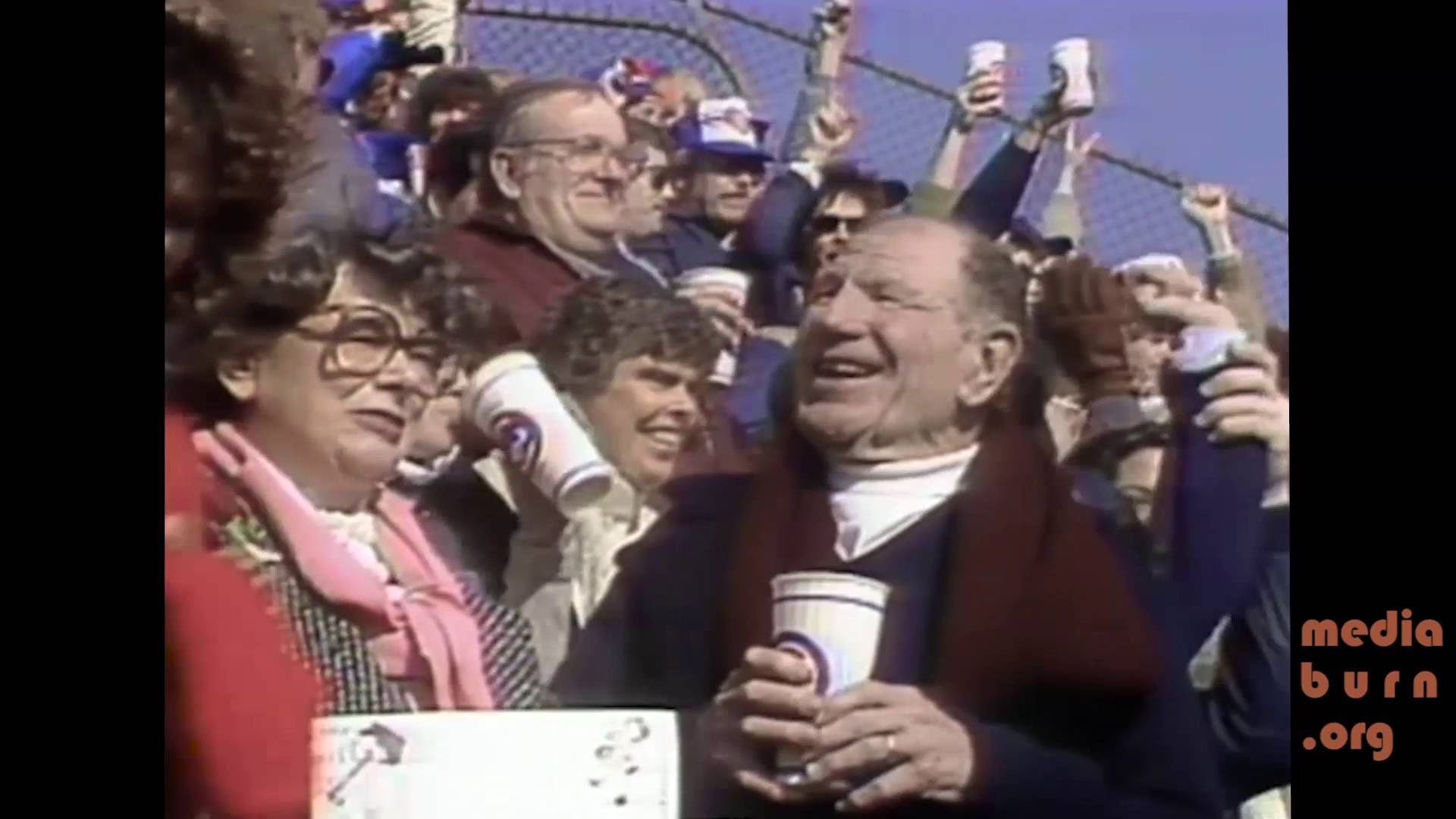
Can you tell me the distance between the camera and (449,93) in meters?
2.53

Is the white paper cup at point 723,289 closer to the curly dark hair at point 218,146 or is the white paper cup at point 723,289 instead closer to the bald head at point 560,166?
the bald head at point 560,166

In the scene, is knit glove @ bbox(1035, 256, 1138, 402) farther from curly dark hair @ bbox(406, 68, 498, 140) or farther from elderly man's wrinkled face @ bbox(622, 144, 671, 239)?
curly dark hair @ bbox(406, 68, 498, 140)

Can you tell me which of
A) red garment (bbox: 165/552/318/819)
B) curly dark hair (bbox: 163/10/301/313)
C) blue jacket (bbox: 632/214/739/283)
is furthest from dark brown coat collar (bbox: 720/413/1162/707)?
curly dark hair (bbox: 163/10/301/313)

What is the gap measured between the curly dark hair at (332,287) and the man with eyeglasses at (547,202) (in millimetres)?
29

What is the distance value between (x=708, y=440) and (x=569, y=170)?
0.34 meters

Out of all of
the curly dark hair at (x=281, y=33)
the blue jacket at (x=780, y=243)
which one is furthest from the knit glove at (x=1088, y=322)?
the curly dark hair at (x=281, y=33)

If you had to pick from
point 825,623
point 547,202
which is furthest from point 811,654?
point 547,202

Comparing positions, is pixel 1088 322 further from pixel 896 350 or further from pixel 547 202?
pixel 547 202

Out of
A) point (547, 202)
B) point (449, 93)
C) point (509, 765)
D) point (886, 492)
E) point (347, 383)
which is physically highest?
point (449, 93)

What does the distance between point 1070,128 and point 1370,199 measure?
337mm

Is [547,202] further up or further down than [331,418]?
further up

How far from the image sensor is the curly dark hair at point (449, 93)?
2531 mm
